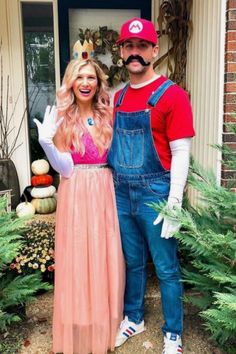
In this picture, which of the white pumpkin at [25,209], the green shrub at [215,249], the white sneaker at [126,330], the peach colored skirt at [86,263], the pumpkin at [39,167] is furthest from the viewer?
the pumpkin at [39,167]

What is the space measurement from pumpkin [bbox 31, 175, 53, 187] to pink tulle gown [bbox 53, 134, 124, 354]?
6.07 feet

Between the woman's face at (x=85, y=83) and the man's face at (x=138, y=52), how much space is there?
0.20m

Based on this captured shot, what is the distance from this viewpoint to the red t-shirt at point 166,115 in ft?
6.36

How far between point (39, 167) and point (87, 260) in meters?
2.07

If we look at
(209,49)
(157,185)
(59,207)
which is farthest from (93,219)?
(209,49)

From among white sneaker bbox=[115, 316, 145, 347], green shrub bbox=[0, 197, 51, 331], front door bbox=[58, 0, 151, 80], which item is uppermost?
front door bbox=[58, 0, 151, 80]

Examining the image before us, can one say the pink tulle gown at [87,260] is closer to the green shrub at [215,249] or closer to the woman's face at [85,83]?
the woman's face at [85,83]

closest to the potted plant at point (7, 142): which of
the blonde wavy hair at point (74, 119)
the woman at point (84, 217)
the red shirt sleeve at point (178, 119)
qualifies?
the woman at point (84, 217)

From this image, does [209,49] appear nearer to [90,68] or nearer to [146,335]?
[90,68]

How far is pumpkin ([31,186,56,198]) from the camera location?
12.9 feet

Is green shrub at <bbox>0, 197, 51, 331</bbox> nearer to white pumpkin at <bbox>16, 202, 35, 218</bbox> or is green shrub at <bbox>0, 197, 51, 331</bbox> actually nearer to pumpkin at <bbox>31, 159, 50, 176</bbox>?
white pumpkin at <bbox>16, 202, 35, 218</bbox>

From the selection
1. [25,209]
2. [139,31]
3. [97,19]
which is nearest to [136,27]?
[139,31]

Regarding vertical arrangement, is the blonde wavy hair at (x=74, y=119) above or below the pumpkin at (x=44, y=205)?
above

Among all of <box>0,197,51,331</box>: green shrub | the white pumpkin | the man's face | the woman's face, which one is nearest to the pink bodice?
the woman's face
